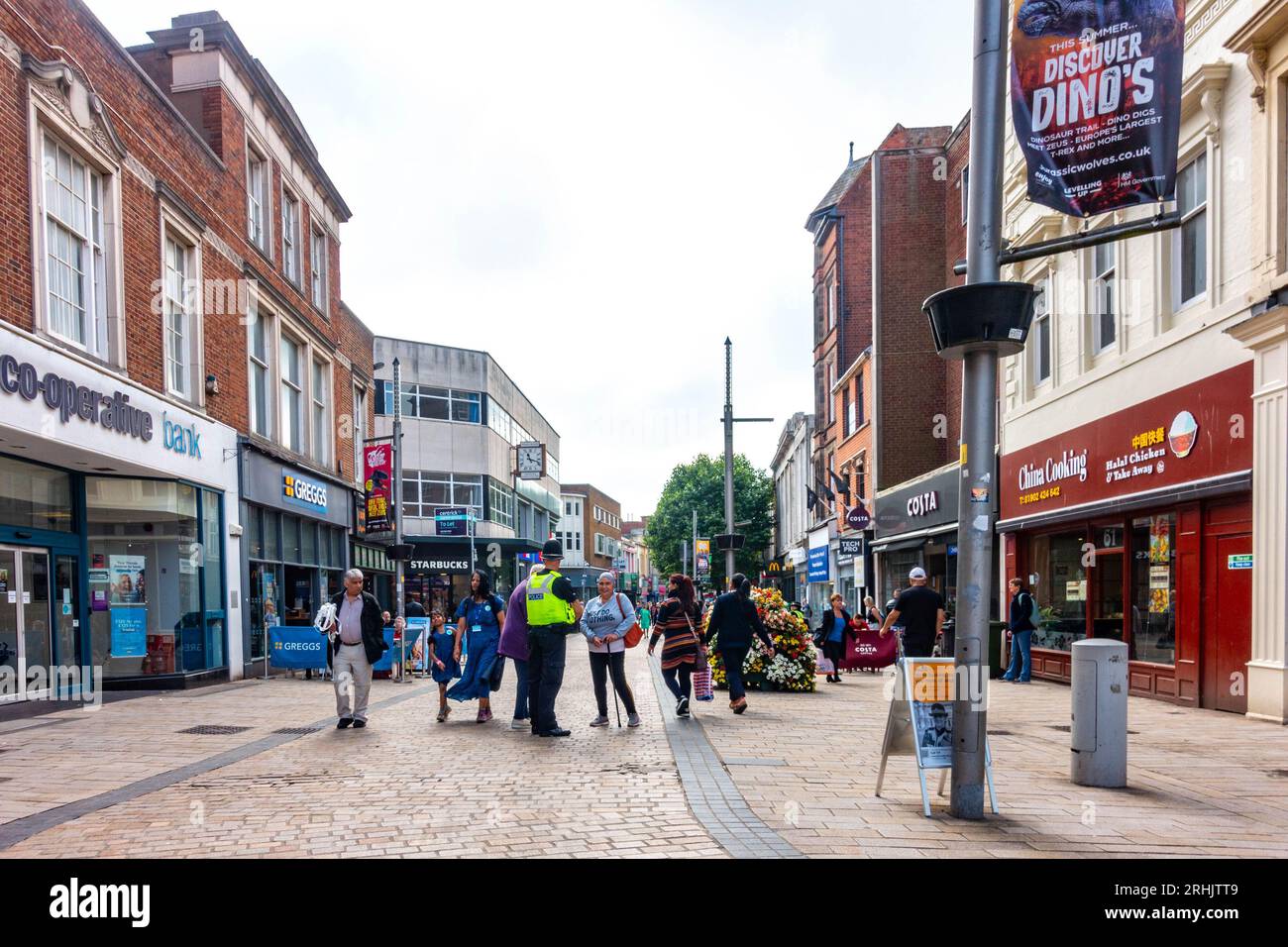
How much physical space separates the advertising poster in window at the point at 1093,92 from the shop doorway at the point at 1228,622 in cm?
650

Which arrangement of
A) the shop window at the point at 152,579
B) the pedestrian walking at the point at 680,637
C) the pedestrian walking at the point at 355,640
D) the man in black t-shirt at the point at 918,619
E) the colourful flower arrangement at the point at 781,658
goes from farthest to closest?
the shop window at the point at 152,579 → the colourful flower arrangement at the point at 781,658 → the man in black t-shirt at the point at 918,619 → the pedestrian walking at the point at 680,637 → the pedestrian walking at the point at 355,640

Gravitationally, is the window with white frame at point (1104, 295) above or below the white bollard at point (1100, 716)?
above

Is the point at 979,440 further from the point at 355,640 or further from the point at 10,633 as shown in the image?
the point at 10,633

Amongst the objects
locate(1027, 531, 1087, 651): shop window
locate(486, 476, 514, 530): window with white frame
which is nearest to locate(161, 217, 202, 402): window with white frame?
locate(1027, 531, 1087, 651): shop window

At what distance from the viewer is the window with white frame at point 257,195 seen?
21.0 m

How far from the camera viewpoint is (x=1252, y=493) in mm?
11211

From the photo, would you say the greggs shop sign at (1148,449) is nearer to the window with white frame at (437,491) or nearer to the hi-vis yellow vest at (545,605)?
the hi-vis yellow vest at (545,605)

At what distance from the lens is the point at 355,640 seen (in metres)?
10.7

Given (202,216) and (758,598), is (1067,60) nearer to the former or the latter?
(758,598)

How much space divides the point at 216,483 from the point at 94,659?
3869 millimetres

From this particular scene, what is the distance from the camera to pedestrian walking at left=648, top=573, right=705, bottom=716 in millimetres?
11320

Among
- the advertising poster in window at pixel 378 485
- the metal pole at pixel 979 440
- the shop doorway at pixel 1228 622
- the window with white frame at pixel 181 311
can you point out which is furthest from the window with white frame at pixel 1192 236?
the advertising poster in window at pixel 378 485

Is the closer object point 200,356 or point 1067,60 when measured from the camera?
point 1067,60
